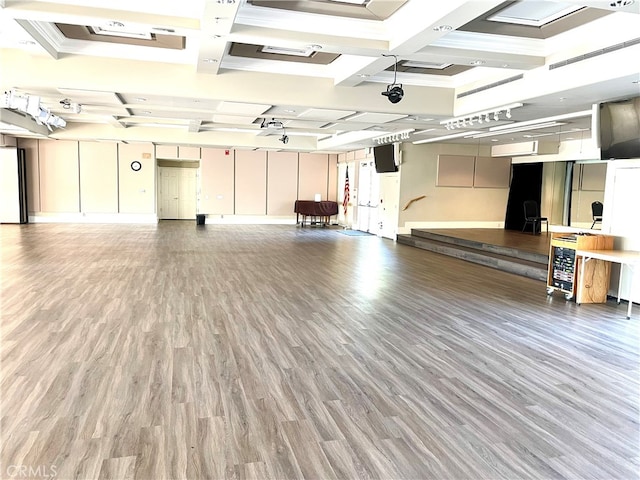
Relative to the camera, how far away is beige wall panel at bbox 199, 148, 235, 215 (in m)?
16.9

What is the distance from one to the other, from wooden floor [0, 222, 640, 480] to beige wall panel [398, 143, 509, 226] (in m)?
6.35

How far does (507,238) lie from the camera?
36.3 feet

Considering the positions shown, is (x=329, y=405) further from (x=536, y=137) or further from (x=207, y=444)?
(x=536, y=137)

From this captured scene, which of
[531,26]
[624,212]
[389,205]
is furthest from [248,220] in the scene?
[531,26]

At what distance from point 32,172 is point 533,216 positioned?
53.4ft

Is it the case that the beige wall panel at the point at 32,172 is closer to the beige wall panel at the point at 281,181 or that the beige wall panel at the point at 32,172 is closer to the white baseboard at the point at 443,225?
the beige wall panel at the point at 281,181

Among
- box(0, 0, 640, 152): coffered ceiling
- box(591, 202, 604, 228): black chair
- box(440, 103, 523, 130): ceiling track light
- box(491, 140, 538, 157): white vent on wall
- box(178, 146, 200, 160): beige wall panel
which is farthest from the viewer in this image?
box(178, 146, 200, 160): beige wall panel

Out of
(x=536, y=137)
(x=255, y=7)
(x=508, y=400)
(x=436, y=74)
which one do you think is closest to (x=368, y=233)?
(x=536, y=137)

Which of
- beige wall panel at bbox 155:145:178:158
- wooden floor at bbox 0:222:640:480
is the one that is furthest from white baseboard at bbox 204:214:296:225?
wooden floor at bbox 0:222:640:480

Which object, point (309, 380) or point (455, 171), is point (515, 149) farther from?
point (309, 380)

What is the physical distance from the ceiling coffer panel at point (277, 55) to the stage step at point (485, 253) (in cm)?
492

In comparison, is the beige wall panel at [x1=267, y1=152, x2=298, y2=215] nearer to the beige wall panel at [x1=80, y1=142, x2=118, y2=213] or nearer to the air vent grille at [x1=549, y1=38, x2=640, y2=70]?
the beige wall panel at [x1=80, y1=142, x2=118, y2=213]

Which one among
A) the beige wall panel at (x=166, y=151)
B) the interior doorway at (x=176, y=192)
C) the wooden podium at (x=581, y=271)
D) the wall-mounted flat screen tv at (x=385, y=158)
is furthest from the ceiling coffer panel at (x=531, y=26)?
the interior doorway at (x=176, y=192)

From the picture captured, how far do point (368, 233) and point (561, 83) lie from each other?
31.1ft
